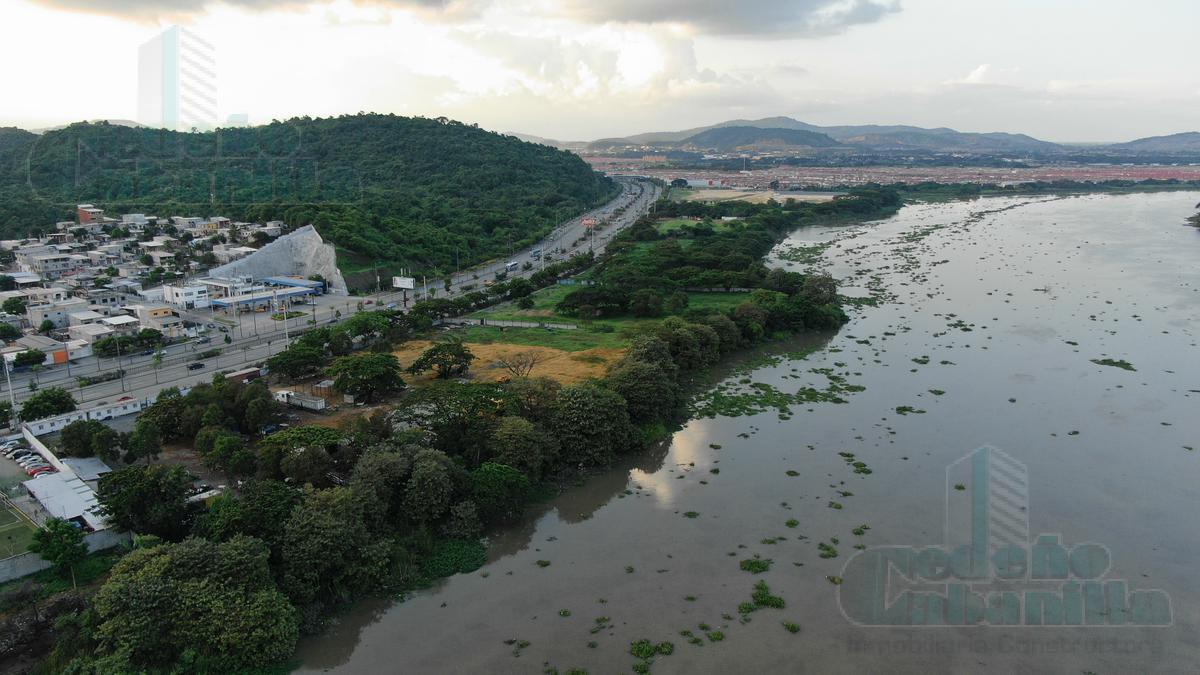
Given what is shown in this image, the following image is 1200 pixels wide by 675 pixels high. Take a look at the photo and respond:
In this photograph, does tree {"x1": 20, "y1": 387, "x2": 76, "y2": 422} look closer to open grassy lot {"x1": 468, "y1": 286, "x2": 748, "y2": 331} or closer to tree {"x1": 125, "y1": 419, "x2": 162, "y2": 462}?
tree {"x1": 125, "y1": 419, "x2": 162, "y2": 462}

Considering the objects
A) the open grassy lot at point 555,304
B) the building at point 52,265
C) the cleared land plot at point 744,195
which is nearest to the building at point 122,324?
the open grassy lot at point 555,304

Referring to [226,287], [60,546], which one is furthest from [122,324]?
[60,546]

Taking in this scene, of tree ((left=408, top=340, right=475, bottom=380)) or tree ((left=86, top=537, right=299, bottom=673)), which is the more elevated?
tree ((left=408, top=340, right=475, bottom=380))

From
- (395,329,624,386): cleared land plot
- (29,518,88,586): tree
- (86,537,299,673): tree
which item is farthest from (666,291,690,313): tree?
(29,518,88,586): tree

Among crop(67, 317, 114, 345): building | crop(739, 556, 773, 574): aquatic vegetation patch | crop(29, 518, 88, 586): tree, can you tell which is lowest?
crop(739, 556, 773, 574): aquatic vegetation patch

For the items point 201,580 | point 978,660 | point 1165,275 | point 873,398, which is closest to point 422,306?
point 873,398

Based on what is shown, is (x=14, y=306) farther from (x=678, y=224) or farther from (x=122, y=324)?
(x=678, y=224)
